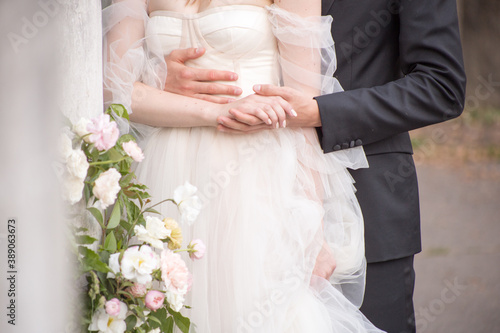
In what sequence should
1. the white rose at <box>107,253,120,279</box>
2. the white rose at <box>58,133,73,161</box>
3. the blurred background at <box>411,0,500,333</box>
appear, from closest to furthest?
the white rose at <box>58,133,73,161</box> → the white rose at <box>107,253,120,279</box> → the blurred background at <box>411,0,500,333</box>

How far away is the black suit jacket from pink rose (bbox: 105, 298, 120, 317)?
2.40ft

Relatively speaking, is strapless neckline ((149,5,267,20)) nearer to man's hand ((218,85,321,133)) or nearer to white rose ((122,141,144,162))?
man's hand ((218,85,321,133))

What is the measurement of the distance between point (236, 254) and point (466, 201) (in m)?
5.76

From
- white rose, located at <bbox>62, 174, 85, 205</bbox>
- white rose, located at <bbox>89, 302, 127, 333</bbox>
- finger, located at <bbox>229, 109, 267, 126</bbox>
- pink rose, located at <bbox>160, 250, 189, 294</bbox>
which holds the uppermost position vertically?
finger, located at <bbox>229, 109, 267, 126</bbox>

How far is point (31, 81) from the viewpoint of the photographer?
3.31 ft

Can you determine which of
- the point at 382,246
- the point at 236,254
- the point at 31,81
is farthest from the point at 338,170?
the point at 31,81

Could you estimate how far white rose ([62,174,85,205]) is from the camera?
3.81 feet

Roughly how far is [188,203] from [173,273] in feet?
0.55

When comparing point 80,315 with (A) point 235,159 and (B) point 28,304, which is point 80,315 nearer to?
(B) point 28,304

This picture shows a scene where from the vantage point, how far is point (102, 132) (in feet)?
4.02

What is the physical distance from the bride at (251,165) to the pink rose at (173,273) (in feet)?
0.88

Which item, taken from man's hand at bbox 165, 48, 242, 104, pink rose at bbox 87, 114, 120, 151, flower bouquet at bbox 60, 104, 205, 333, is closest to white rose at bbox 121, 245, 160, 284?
flower bouquet at bbox 60, 104, 205, 333

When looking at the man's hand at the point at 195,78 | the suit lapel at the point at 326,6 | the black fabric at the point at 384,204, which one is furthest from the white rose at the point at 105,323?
the suit lapel at the point at 326,6

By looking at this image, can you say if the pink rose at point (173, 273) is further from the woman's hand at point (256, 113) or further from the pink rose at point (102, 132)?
the woman's hand at point (256, 113)
